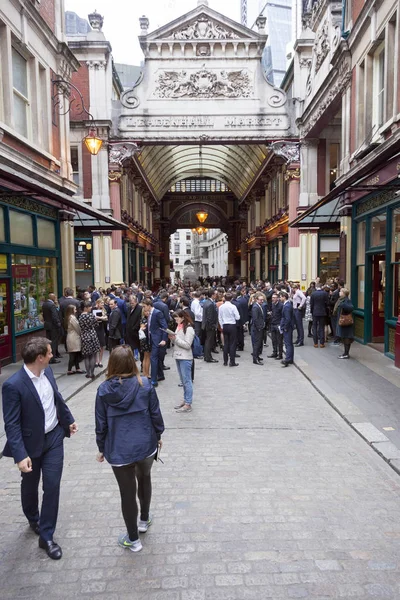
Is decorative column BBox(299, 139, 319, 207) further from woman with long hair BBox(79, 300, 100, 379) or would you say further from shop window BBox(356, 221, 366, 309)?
woman with long hair BBox(79, 300, 100, 379)

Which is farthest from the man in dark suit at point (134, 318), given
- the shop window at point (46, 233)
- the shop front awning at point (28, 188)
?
the shop window at point (46, 233)

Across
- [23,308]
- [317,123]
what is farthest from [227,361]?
[317,123]

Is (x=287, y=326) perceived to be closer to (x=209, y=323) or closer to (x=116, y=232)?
(x=209, y=323)

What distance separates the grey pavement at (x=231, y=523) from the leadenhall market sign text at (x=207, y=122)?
17699mm

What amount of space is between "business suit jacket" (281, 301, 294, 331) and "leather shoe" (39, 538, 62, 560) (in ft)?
24.7

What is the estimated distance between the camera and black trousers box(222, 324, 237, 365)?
1025cm

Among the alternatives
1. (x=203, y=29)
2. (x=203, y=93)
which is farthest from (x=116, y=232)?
(x=203, y=29)

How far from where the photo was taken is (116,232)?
21844 millimetres

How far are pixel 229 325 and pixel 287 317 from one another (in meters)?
1.34

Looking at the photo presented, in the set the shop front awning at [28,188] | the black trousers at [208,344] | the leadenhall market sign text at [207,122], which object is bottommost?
the black trousers at [208,344]

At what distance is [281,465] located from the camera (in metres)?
5.16

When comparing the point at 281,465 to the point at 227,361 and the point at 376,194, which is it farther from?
the point at 376,194

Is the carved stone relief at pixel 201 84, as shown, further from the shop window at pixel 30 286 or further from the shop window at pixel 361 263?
the shop window at pixel 30 286

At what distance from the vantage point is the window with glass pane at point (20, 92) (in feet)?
38.4
